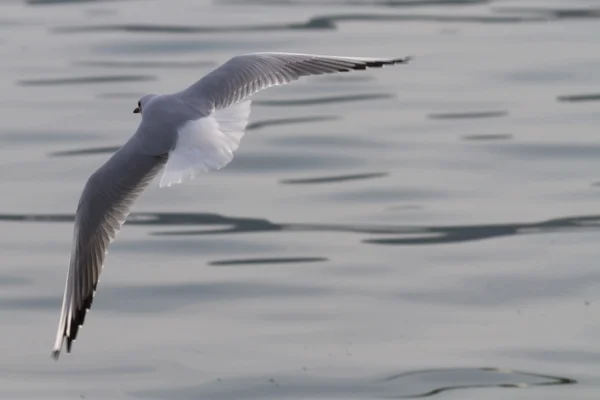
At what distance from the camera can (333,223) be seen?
9.66 meters

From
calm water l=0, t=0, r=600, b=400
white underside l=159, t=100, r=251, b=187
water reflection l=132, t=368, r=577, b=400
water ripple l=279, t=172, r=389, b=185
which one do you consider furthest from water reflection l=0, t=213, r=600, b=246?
white underside l=159, t=100, r=251, b=187

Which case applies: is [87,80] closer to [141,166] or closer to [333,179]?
[333,179]

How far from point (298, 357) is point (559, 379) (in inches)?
45.5

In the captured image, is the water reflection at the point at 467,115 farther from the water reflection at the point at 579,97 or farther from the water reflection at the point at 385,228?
the water reflection at the point at 385,228

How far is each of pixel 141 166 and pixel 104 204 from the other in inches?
8.7

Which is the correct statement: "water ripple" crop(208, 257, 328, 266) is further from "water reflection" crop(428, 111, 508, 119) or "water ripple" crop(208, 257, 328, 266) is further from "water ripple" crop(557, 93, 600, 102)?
"water ripple" crop(557, 93, 600, 102)

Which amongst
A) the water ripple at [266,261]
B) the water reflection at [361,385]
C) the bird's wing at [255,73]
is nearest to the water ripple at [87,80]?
the water ripple at [266,261]

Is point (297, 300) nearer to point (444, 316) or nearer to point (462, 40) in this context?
point (444, 316)

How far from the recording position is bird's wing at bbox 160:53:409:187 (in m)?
6.55

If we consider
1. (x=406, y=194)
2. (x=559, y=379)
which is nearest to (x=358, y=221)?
(x=406, y=194)

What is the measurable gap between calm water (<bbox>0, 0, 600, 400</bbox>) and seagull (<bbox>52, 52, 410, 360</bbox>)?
55 cm

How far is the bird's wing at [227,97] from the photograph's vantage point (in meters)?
6.55

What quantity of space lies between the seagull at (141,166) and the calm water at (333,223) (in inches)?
21.7

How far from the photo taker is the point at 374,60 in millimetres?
7270
